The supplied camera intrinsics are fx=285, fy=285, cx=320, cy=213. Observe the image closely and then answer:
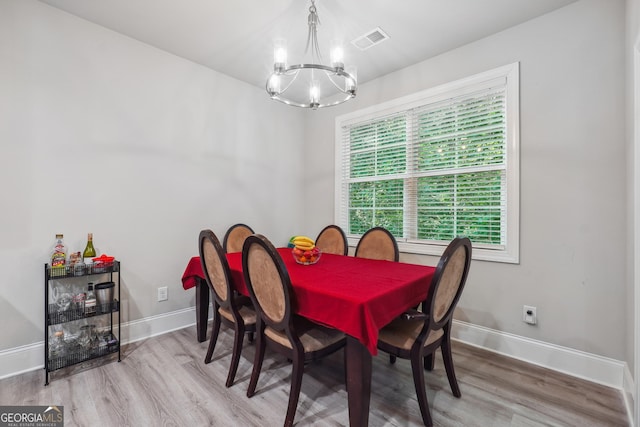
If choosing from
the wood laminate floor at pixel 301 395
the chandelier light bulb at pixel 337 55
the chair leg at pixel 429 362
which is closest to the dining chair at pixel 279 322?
the wood laminate floor at pixel 301 395

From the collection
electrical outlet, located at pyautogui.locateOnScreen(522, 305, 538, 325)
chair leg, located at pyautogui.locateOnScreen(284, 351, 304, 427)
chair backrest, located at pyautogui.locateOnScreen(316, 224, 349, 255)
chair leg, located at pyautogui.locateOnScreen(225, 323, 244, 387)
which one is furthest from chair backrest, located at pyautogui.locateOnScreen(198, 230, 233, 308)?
electrical outlet, located at pyautogui.locateOnScreen(522, 305, 538, 325)

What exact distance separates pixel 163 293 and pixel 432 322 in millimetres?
2549

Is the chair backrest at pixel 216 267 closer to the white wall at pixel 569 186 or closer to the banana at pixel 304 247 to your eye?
the banana at pixel 304 247

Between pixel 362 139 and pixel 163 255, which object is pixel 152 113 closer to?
pixel 163 255

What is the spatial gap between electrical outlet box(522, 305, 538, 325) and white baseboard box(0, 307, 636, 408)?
156 mm

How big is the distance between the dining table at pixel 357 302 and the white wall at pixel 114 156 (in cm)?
127

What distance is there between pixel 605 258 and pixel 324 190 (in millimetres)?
2842

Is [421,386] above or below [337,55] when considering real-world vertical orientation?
below

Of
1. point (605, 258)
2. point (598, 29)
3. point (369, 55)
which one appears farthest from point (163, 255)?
point (598, 29)

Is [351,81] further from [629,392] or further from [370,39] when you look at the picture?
[629,392]

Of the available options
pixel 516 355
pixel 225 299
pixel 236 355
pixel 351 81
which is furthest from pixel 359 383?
pixel 351 81

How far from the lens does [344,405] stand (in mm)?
1746

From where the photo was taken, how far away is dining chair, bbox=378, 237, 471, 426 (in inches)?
57.4

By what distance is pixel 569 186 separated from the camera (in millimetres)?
2170
